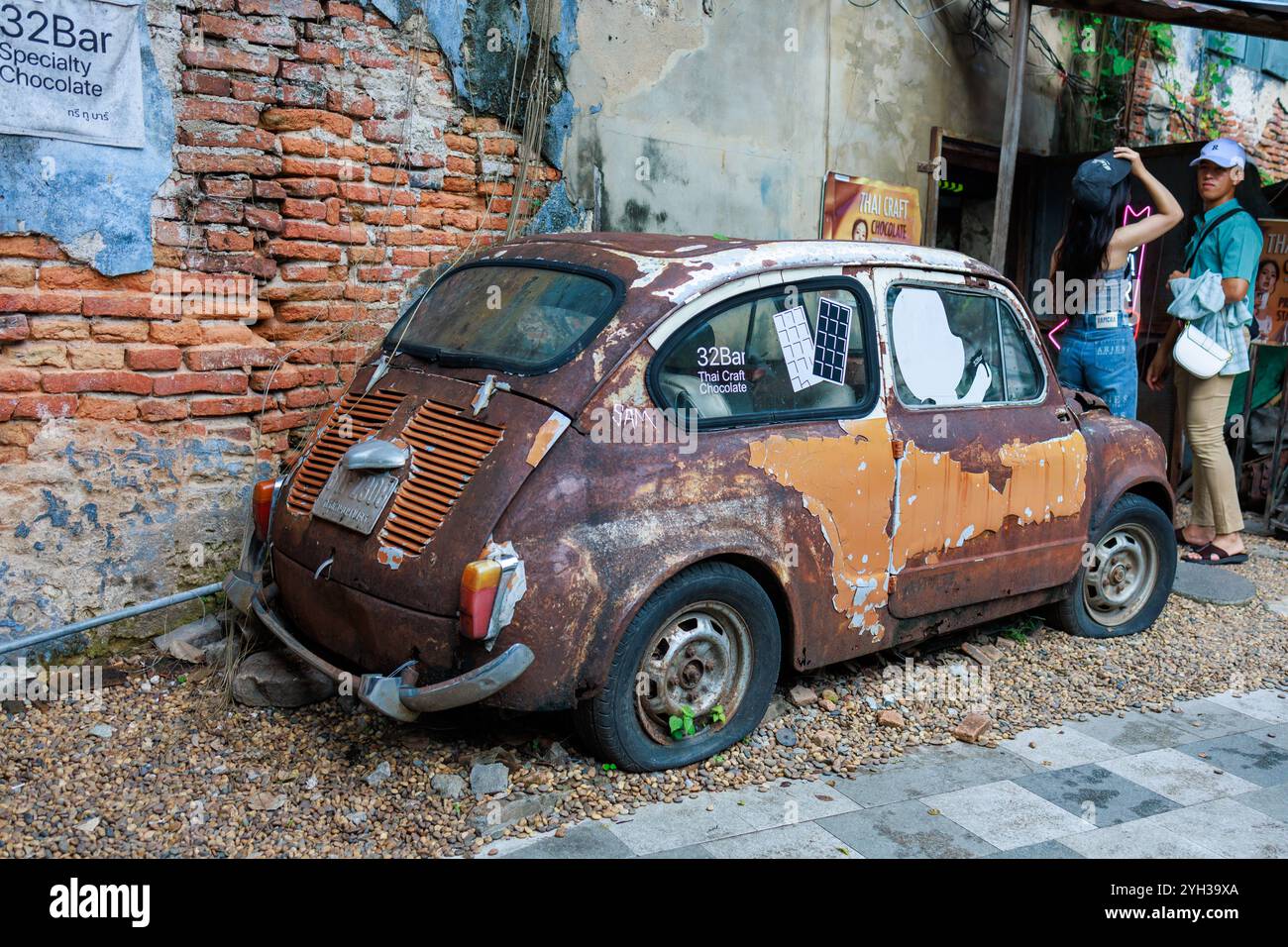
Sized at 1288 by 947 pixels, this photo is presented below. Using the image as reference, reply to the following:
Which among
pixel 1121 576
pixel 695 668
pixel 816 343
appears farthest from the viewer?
pixel 1121 576

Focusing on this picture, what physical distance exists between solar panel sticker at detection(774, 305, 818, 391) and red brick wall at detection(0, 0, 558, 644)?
2.36 meters

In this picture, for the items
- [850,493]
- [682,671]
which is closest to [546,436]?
[682,671]

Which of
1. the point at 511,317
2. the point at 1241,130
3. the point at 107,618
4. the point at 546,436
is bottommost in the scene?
the point at 107,618

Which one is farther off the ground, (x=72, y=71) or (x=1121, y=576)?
(x=72, y=71)

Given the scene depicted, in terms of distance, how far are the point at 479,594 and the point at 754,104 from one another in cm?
481

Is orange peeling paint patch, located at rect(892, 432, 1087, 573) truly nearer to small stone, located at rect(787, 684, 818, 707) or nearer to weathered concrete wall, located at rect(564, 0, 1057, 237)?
small stone, located at rect(787, 684, 818, 707)

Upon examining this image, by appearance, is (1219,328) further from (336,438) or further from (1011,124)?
(336,438)

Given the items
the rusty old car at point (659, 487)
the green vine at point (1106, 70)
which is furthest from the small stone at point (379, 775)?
the green vine at point (1106, 70)

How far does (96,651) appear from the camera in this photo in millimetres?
4434

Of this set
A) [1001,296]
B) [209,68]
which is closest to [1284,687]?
[1001,296]

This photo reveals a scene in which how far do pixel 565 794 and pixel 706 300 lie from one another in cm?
177

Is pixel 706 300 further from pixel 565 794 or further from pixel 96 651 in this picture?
pixel 96 651

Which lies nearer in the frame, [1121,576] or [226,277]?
[226,277]

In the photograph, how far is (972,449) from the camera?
4.36 meters
